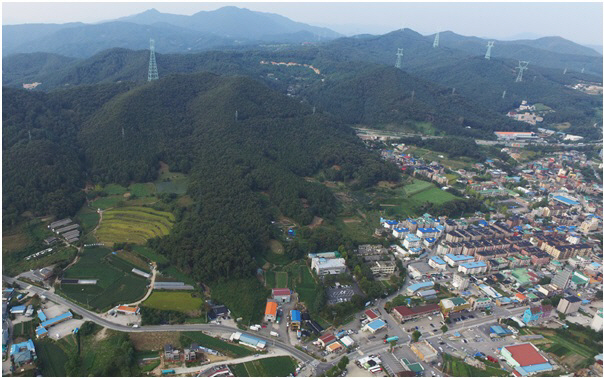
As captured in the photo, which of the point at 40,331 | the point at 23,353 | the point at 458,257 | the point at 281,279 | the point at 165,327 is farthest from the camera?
the point at 458,257

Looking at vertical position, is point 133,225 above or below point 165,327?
above

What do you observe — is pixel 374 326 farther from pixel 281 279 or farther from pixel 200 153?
pixel 200 153

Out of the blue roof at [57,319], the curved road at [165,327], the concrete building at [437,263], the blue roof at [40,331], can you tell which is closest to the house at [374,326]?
the curved road at [165,327]

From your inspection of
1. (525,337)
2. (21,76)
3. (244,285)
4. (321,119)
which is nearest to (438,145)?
(321,119)

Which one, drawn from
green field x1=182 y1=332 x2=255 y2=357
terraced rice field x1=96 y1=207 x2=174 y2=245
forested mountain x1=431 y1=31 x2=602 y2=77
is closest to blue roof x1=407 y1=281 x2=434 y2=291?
green field x1=182 y1=332 x2=255 y2=357

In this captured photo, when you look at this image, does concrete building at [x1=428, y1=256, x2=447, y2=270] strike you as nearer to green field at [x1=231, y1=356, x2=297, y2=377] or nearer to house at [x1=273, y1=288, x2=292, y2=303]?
house at [x1=273, y1=288, x2=292, y2=303]

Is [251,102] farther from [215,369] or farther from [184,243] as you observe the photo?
[215,369]

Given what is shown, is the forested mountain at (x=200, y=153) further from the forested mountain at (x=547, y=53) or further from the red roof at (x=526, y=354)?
the forested mountain at (x=547, y=53)

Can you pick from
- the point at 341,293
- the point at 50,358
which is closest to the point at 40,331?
the point at 50,358
